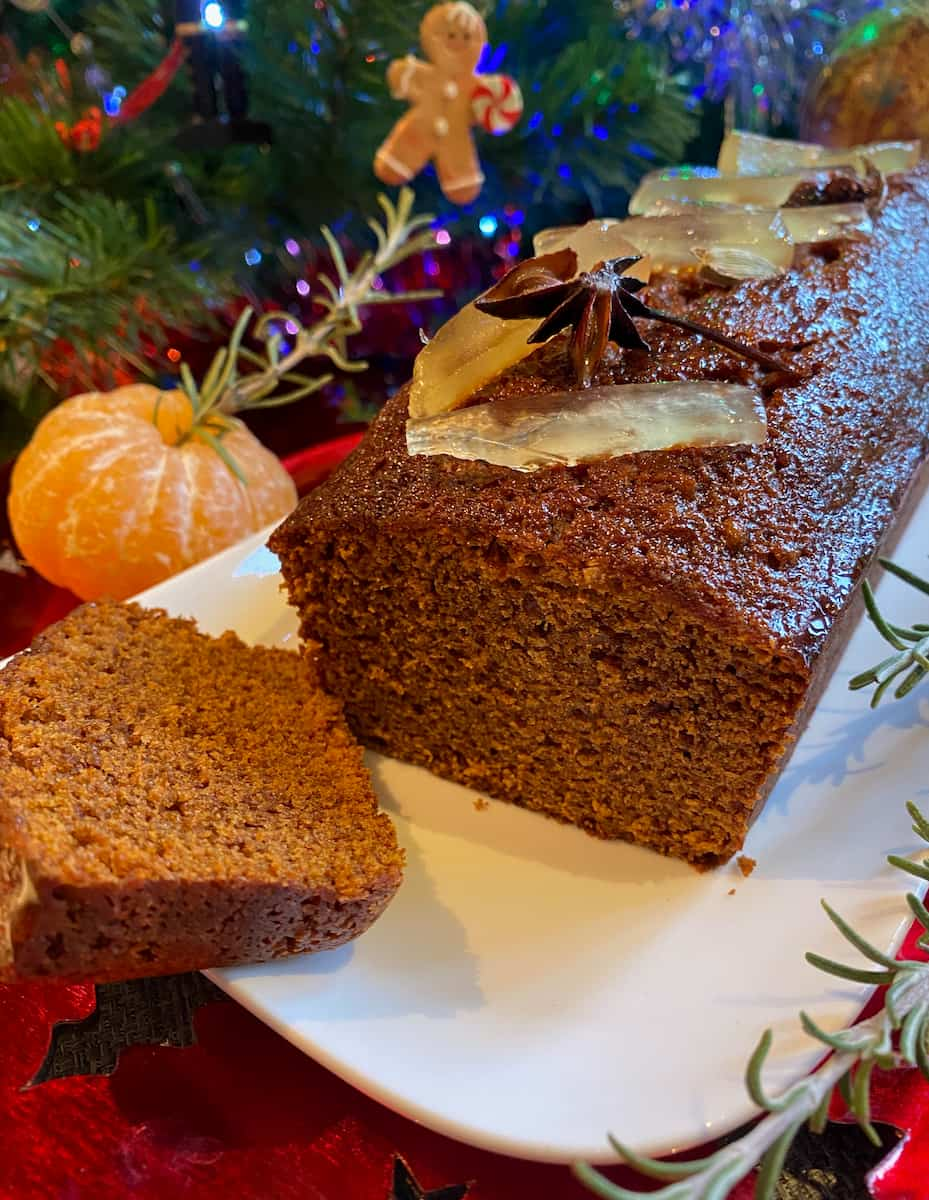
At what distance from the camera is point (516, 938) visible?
5.45 ft

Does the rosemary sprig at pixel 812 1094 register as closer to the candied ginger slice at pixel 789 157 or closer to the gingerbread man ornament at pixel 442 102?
the candied ginger slice at pixel 789 157

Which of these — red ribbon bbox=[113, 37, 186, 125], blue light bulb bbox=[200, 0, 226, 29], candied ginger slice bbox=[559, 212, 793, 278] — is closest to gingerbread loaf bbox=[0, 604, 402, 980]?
candied ginger slice bbox=[559, 212, 793, 278]

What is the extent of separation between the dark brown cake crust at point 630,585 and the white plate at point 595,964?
0.36ft

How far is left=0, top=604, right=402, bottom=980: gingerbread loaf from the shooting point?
4.42 ft

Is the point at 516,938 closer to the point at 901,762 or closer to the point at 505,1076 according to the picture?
the point at 505,1076

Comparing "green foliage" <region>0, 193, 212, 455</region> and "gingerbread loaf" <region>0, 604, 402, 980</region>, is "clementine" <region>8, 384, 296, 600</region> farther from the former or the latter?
"gingerbread loaf" <region>0, 604, 402, 980</region>

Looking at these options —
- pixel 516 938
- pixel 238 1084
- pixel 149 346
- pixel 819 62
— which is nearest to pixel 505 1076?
pixel 516 938

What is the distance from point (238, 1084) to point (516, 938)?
51 cm

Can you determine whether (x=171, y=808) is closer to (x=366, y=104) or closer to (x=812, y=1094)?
(x=812, y=1094)

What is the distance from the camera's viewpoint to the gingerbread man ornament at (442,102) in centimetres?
256

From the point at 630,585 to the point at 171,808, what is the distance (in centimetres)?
84

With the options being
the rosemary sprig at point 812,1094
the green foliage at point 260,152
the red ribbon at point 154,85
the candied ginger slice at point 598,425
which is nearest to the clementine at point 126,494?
the green foliage at point 260,152

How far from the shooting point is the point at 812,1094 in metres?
1.11

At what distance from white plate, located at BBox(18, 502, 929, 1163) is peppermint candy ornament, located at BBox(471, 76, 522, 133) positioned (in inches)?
71.9
